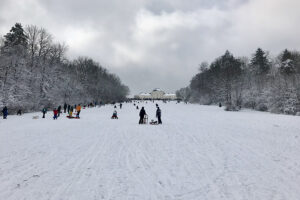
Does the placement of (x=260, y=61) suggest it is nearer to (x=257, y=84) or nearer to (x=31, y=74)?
(x=257, y=84)

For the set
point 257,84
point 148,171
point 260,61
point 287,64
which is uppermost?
point 260,61

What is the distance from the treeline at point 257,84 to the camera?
3278 cm

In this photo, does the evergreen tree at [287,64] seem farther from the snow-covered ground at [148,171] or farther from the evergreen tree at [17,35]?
the evergreen tree at [17,35]

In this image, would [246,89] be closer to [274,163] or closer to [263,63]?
[263,63]

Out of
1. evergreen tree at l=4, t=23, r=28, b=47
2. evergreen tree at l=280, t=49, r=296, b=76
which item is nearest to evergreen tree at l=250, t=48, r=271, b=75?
evergreen tree at l=280, t=49, r=296, b=76

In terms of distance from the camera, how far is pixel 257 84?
47469mm

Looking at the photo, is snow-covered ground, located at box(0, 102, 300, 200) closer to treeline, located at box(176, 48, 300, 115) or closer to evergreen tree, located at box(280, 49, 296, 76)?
treeline, located at box(176, 48, 300, 115)

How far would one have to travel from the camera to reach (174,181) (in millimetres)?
4672

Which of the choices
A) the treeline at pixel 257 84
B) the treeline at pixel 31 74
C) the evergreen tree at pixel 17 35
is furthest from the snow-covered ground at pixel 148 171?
the evergreen tree at pixel 17 35

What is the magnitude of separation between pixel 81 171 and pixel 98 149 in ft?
8.27

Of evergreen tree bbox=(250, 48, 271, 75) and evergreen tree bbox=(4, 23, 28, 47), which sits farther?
evergreen tree bbox=(250, 48, 271, 75)

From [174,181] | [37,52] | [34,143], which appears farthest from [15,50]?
[174,181]

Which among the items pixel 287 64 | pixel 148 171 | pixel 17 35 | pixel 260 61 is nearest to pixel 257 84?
pixel 287 64

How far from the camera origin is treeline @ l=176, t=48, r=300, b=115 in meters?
32.8
